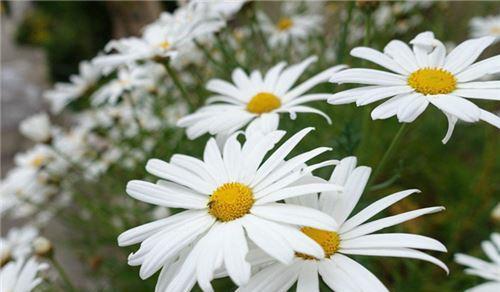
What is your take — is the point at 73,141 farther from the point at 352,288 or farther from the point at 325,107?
the point at 352,288

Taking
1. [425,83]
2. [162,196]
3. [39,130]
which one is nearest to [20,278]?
[162,196]

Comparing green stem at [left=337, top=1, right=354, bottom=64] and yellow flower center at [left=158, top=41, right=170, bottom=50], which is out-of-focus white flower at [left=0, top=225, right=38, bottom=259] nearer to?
yellow flower center at [left=158, top=41, right=170, bottom=50]

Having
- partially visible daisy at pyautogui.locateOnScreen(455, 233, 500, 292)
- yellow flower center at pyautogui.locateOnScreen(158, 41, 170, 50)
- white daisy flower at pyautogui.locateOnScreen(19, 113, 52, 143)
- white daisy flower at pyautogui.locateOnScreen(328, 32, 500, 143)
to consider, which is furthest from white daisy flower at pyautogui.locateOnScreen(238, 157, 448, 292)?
white daisy flower at pyautogui.locateOnScreen(19, 113, 52, 143)

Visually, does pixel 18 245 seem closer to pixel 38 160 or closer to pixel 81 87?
pixel 38 160

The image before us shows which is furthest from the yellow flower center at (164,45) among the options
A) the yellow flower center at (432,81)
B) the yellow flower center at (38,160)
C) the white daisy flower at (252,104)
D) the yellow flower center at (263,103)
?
the yellow flower center at (38,160)

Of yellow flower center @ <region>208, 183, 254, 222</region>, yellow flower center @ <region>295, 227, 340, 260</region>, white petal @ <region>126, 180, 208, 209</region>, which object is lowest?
yellow flower center @ <region>295, 227, 340, 260</region>

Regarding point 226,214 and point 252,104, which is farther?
point 252,104
